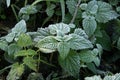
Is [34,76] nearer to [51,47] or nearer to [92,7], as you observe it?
[51,47]

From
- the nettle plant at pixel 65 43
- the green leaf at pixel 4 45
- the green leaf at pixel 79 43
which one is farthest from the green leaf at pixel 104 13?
the green leaf at pixel 4 45

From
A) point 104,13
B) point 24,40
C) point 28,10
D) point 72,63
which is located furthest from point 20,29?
point 104,13

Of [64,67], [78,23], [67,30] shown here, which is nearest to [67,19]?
[78,23]

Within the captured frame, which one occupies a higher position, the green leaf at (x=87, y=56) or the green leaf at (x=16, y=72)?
the green leaf at (x=87, y=56)

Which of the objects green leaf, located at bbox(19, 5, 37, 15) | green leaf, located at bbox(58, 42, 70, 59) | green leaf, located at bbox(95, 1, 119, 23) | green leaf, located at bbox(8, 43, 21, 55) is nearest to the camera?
green leaf, located at bbox(58, 42, 70, 59)

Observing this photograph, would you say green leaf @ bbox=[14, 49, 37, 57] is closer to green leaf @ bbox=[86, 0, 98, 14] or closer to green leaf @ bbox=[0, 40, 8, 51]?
green leaf @ bbox=[0, 40, 8, 51]

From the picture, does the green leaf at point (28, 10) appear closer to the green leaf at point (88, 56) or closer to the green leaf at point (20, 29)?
the green leaf at point (20, 29)

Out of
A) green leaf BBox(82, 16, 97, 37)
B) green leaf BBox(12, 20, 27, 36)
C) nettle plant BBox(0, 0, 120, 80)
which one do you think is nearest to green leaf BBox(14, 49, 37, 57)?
nettle plant BBox(0, 0, 120, 80)

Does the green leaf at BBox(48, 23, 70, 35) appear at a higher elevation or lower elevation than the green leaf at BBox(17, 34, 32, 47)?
higher
